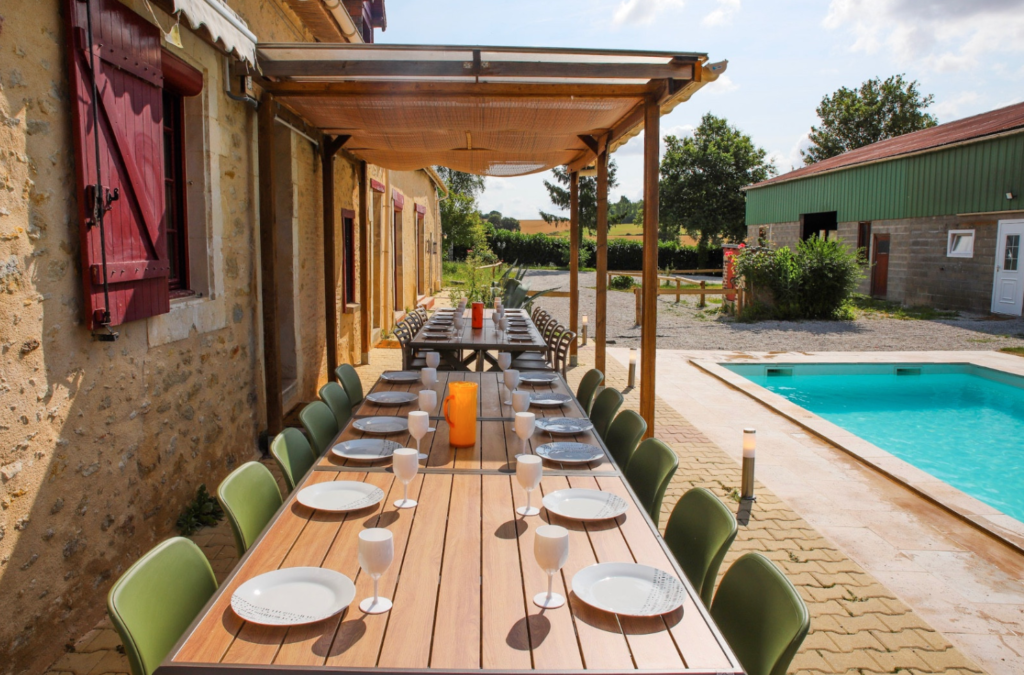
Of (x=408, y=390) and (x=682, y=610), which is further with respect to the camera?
(x=408, y=390)

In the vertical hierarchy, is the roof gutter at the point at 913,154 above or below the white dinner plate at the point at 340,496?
above

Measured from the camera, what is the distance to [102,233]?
2.81 metres

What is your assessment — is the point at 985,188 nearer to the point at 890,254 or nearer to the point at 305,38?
the point at 890,254

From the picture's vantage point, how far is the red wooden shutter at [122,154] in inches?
108

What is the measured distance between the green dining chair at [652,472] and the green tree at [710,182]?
31660 mm

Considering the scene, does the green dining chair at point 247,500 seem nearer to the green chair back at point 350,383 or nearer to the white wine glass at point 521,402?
the white wine glass at point 521,402

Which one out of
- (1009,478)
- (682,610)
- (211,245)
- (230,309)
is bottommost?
(1009,478)

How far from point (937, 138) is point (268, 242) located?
16420 millimetres

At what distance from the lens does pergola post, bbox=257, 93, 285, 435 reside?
15.7 ft

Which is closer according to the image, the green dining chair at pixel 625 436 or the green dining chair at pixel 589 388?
the green dining chair at pixel 625 436

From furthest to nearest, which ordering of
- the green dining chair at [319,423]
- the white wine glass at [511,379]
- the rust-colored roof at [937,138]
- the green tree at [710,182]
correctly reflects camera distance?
1. the green tree at [710,182]
2. the rust-colored roof at [937,138]
3. the white wine glass at [511,379]
4. the green dining chair at [319,423]

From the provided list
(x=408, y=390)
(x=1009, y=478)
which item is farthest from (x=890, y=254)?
(x=408, y=390)

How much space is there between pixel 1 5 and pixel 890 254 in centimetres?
1780

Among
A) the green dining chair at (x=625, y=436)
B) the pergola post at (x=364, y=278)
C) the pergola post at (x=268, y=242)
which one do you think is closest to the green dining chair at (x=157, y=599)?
the green dining chair at (x=625, y=436)
